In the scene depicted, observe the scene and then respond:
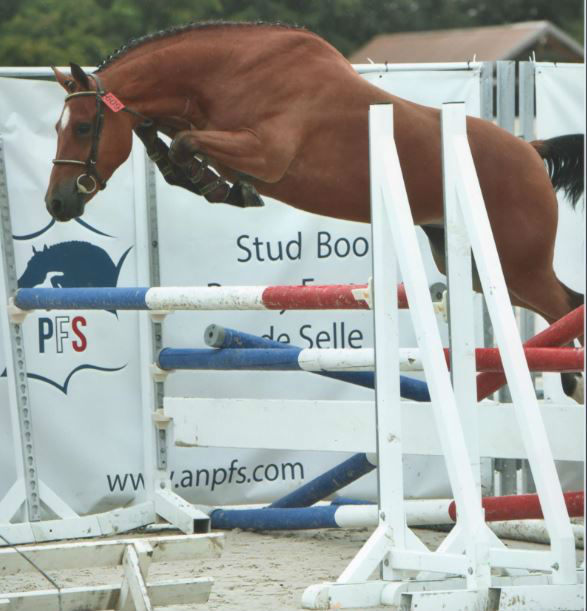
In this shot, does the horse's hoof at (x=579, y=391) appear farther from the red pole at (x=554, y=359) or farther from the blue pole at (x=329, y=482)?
the red pole at (x=554, y=359)

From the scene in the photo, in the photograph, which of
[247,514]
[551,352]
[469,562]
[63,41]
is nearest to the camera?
[469,562]

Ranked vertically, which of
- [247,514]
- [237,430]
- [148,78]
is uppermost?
[148,78]

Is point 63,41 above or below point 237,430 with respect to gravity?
above

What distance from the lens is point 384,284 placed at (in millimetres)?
3355

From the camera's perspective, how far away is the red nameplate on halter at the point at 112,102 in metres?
4.23

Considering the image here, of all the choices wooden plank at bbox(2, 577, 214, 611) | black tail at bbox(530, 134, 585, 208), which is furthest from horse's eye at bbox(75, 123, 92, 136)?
black tail at bbox(530, 134, 585, 208)

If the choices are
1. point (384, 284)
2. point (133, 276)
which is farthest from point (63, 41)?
point (384, 284)

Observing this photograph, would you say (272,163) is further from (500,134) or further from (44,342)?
(44,342)

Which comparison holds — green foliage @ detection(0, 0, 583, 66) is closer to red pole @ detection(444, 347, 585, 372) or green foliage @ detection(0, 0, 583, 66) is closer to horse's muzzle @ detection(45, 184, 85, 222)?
horse's muzzle @ detection(45, 184, 85, 222)

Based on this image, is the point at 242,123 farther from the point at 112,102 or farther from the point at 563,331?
the point at 563,331

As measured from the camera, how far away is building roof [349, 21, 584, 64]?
25.5m

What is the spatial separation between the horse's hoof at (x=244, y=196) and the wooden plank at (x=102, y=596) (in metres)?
1.41

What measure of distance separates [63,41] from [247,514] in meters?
17.6

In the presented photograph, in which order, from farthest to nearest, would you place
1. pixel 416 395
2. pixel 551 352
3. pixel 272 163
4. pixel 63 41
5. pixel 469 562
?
pixel 63 41 → pixel 416 395 → pixel 272 163 → pixel 551 352 → pixel 469 562
